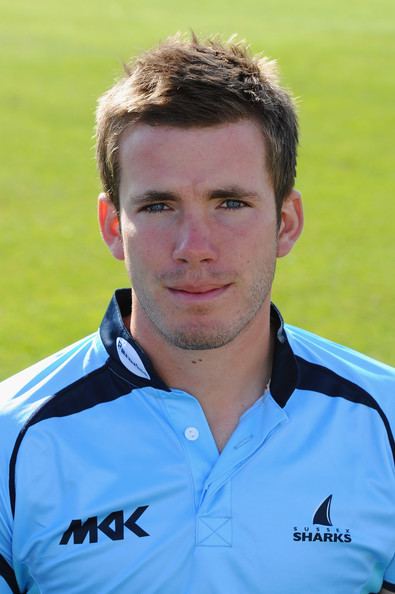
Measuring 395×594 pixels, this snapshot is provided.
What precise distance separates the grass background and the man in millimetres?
754

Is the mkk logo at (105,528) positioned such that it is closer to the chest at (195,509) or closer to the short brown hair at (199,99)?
the chest at (195,509)

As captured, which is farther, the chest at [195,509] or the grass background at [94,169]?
the grass background at [94,169]

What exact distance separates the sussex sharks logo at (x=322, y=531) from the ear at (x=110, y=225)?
0.77 m

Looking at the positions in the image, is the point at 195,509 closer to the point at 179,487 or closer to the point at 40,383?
the point at 179,487

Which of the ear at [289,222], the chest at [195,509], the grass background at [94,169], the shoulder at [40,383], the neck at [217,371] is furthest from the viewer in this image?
the grass background at [94,169]

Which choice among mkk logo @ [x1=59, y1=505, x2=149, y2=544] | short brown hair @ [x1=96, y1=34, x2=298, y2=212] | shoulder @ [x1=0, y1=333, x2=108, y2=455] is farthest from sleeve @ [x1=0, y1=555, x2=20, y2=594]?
short brown hair @ [x1=96, y1=34, x2=298, y2=212]

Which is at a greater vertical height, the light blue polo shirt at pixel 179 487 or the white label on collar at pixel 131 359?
the white label on collar at pixel 131 359

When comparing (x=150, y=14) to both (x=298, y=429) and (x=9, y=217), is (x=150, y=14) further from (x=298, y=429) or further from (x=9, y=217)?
(x=298, y=429)

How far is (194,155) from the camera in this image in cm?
282

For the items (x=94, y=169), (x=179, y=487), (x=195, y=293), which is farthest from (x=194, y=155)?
(x=94, y=169)

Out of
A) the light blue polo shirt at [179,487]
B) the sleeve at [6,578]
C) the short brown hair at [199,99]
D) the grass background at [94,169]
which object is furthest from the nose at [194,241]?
the grass background at [94,169]

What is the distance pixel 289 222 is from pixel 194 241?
1.36 feet

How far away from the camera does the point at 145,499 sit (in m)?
2.81

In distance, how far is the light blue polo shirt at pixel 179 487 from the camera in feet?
9.10
